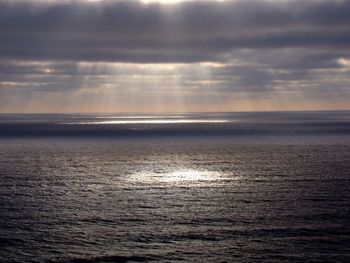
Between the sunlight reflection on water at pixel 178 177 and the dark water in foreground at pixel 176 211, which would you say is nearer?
the dark water in foreground at pixel 176 211

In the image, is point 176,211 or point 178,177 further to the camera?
point 178,177

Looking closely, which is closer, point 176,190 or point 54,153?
point 176,190

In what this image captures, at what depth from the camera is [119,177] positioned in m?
96.6

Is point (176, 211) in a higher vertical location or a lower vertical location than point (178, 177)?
lower

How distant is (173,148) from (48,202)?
309ft

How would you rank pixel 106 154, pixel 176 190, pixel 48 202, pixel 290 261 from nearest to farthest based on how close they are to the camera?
pixel 290 261
pixel 48 202
pixel 176 190
pixel 106 154

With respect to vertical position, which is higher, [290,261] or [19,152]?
[19,152]

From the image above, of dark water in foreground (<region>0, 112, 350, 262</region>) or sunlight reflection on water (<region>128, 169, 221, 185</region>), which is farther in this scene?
sunlight reflection on water (<region>128, 169, 221, 185</region>)

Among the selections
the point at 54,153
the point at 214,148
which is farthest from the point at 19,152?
the point at 214,148

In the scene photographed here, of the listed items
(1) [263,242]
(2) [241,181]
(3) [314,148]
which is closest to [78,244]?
(1) [263,242]

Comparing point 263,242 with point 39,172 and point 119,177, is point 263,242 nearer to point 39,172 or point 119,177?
point 119,177

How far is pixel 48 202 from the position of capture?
7112 centimetres

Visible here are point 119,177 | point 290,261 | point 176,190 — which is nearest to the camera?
point 290,261

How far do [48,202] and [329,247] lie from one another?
3621 centimetres
